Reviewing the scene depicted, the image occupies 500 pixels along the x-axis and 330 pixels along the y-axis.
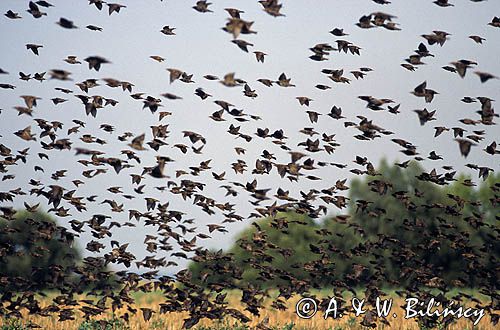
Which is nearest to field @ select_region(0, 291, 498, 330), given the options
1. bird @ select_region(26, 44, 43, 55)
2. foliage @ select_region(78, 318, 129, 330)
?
foliage @ select_region(78, 318, 129, 330)

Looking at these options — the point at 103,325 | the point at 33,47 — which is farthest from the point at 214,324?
the point at 33,47

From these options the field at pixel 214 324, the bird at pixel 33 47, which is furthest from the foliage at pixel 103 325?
the bird at pixel 33 47

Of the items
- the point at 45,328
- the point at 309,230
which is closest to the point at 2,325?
the point at 45,328

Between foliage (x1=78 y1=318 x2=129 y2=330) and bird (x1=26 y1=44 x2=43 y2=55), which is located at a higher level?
bird (x1=26 y1=44 x2=43 y2=55)

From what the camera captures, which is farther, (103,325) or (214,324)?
(214,324)

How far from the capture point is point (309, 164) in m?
24.3

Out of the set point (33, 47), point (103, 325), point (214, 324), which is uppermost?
point (33, 47)

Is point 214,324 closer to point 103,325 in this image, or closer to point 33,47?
point 103,325

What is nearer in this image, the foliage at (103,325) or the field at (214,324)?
the foliage at (103,325)

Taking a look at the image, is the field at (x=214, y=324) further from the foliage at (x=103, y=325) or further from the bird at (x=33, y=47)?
the bird at (x=33, y=47)

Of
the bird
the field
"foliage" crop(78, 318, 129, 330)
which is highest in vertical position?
the bird

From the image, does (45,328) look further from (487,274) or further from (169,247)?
(487,274)

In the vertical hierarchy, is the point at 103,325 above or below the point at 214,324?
above

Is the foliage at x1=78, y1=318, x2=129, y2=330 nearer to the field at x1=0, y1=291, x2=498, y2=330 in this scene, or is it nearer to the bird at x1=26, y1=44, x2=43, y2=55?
the field at x1=0, y1=291, x2=498, y2=330
